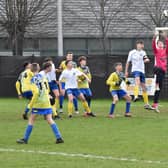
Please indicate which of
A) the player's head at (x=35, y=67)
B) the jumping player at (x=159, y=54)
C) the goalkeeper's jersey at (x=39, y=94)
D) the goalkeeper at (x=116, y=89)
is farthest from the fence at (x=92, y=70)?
the goalkeeper's jersey at (x=39, y=94)

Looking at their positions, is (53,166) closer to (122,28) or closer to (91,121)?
(91,121)

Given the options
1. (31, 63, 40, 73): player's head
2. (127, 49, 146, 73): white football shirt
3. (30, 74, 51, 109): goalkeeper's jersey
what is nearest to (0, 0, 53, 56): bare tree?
(127, 49, 146, 73): white football shirt

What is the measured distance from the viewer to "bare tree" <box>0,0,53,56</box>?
3722 centimetres

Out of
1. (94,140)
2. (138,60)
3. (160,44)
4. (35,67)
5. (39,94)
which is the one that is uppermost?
(160,44)

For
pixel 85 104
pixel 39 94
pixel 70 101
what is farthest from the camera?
pixel 85 104

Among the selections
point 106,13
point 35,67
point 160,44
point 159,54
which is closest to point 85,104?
point 159,54

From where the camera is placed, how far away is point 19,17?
1478 inches

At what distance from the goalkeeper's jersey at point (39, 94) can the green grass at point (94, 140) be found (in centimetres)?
73

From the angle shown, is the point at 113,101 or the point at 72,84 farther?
the point at 72,84

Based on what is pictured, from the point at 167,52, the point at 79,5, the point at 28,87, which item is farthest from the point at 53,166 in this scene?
the point at 79,5

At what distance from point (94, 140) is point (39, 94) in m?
1.44

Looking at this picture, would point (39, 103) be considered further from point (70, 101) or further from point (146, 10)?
point (146, 10)

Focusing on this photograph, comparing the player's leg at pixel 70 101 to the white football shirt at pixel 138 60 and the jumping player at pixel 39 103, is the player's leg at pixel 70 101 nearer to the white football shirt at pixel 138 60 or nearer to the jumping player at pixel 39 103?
the white football shirt at pixel 138 60

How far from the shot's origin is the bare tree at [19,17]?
1465 inches
